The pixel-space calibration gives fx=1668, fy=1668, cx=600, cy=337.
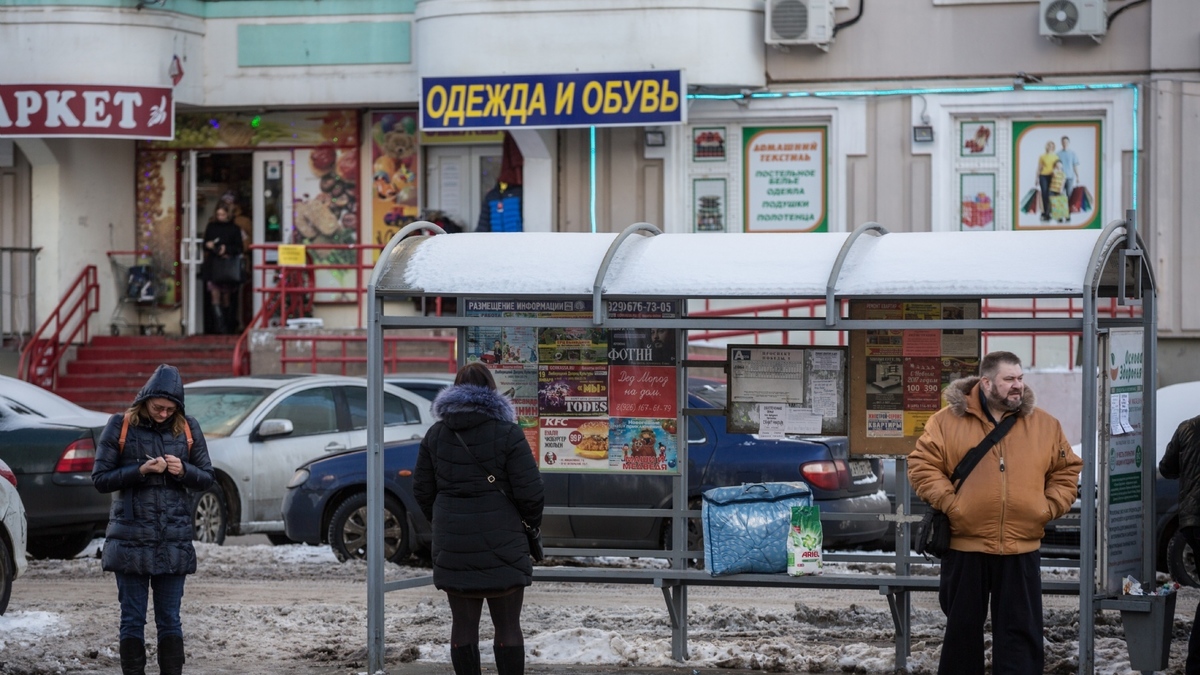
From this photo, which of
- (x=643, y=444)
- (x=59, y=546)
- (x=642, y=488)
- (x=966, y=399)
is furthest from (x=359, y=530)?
(x=966, y=399)

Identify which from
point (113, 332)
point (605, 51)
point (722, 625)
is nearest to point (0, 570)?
point (722, 625)

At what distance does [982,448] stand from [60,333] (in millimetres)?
17043

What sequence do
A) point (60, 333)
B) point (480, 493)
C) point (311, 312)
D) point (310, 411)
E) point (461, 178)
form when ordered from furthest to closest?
point (461, 178)
point (311, 312)
point (60, 333)
point (310, 411)
point (480, 493)

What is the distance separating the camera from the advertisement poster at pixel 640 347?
9227mm

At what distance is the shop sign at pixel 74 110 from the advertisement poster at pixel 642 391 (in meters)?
13.2

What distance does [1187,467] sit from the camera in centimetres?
796

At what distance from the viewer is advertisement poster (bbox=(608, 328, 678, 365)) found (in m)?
9.23

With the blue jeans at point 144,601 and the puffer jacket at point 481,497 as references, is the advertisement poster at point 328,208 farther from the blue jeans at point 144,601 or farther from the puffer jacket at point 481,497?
the puffer jacket at point 481,497

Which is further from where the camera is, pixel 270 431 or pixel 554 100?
pixel 554 100

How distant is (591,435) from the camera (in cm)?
931

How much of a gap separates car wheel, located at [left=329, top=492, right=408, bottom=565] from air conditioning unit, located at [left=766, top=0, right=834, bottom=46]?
30.8 feet

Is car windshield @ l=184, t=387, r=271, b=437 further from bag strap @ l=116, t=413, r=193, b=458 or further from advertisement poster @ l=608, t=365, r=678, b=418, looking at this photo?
bag strap @ l=116, t=413, r=193, b=458

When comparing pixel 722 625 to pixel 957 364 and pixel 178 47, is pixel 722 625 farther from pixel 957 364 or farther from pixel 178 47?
pixel 178 47

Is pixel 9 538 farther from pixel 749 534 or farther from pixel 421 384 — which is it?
pixel 421 384
